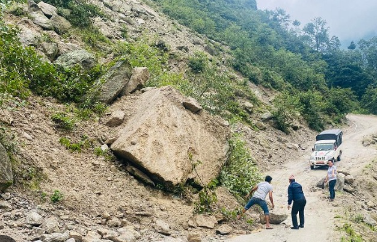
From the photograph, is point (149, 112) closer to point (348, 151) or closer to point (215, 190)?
point (215, 190)

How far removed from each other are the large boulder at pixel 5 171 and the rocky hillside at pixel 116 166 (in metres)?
0.31

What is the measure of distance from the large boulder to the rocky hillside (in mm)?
313

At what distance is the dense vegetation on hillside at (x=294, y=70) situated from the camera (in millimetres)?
40341

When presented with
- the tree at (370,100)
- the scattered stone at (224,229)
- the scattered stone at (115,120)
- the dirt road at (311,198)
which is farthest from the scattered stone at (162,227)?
the tree at (370,100)

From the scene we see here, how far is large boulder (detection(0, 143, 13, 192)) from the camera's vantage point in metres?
6.23

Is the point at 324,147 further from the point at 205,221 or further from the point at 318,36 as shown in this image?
the point at 318,36

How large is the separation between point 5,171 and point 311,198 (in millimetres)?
12985

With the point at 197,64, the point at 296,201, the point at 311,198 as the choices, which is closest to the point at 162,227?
the point at 296,201

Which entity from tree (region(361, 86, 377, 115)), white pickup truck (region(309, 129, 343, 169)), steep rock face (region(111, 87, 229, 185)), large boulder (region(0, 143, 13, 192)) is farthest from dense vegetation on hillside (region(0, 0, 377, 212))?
white pickup truck (region(309, 129, 343, 169))

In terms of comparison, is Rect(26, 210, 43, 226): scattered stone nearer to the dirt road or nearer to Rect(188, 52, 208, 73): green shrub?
the dirt road

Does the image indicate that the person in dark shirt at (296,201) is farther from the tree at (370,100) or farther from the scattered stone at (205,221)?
the tree at (370,100)

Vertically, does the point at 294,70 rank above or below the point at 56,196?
above

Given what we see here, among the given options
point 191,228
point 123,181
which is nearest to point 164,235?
point 191,228

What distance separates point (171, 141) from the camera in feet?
32.5
